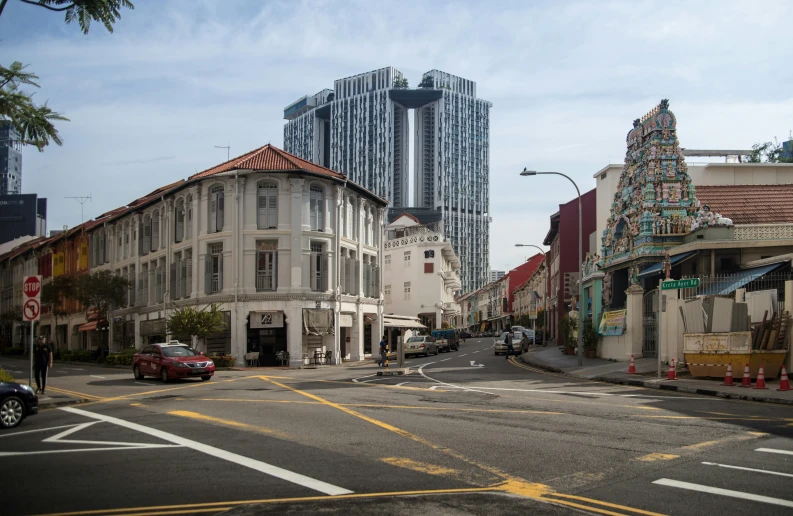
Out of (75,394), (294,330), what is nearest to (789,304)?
(75,394)

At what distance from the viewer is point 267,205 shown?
43969mm

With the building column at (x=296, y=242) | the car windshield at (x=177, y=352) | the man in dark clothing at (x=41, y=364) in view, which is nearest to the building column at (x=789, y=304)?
the car windshield at (x=177, y=352)

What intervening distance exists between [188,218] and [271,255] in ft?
24.4

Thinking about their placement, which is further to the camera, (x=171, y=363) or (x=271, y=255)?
(x=271, y=255)

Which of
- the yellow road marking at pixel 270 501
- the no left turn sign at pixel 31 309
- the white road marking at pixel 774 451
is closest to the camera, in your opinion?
the yellow road marking at pixel 270 501

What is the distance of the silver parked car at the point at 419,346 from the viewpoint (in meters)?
51.2

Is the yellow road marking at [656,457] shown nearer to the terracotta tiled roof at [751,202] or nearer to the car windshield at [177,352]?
the car windshield at [177,352]

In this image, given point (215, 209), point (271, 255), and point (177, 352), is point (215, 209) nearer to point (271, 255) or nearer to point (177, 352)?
point (271, 255)

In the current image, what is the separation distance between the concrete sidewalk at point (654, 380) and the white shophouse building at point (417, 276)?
50.3m

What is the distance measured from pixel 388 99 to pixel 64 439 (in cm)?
17653

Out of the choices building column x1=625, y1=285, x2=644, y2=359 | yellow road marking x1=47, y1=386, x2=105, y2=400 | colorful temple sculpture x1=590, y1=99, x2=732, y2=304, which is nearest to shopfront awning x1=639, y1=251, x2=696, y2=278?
colorful temple sculpture x1=590, y1=99, x2=732, y2=304

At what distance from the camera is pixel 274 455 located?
10.7 m

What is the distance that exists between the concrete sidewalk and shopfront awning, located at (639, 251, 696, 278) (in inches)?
148

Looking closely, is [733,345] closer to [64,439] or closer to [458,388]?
[458,388]
